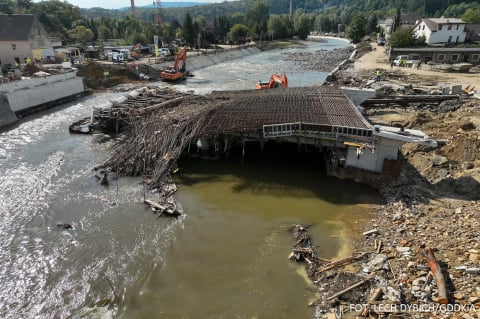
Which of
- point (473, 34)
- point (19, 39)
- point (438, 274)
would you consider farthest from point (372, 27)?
point (438, 274)

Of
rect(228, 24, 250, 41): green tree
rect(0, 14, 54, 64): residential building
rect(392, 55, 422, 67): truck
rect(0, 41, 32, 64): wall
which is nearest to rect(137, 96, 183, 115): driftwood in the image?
rect(0, 14, 54, 64): residential building

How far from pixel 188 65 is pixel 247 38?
205 ft

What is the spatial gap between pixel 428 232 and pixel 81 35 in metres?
92.0

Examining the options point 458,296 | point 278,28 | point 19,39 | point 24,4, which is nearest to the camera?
point 458,296

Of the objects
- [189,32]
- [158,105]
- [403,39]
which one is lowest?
[158,105]

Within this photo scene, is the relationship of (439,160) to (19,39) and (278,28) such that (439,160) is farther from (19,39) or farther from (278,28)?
(278,28)

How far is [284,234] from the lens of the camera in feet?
50.2

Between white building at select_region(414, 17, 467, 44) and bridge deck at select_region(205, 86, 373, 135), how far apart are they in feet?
184

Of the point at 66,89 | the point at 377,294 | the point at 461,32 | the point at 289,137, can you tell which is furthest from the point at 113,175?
the point at 461,32

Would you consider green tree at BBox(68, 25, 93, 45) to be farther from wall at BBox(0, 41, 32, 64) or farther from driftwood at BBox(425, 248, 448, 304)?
driftwood at BBox(425, 248, 448, 304)

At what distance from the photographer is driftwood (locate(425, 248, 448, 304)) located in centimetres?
1023

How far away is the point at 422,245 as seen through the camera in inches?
509

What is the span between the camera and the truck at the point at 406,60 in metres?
52.2

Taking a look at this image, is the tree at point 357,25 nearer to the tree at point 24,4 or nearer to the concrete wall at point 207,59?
the concrete wall at point 207,59
